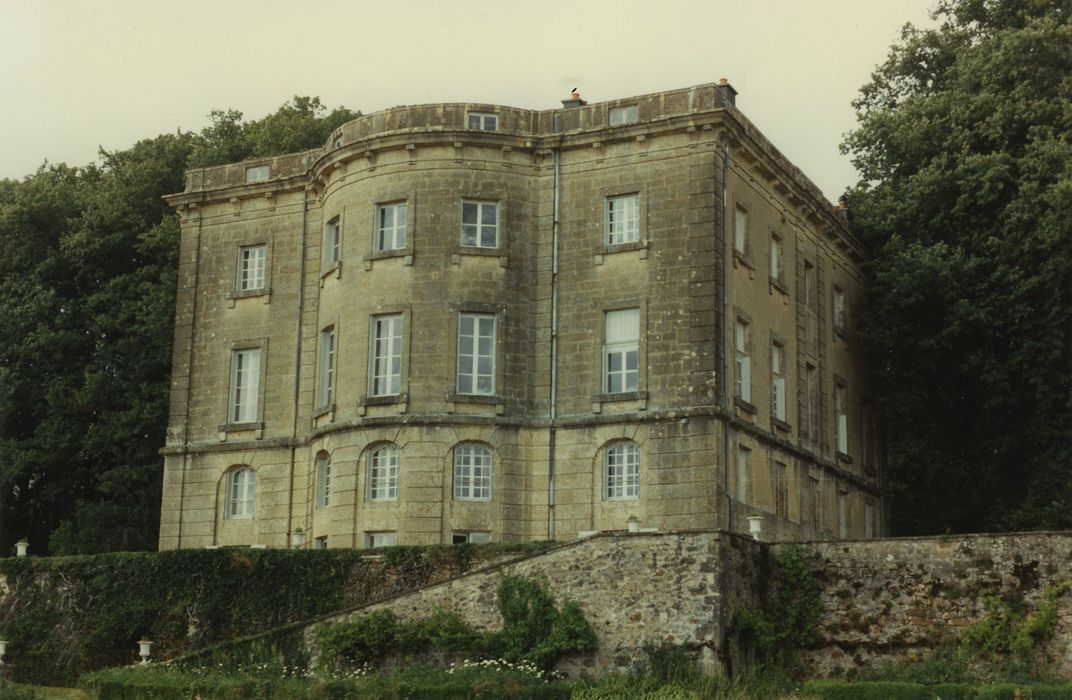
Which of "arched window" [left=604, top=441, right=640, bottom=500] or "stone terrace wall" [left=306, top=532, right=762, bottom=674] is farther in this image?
"arched window" [left=604, top=441, right=640, bottom=500]

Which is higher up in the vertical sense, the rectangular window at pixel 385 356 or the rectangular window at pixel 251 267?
the rectangular window at pixel 251 267

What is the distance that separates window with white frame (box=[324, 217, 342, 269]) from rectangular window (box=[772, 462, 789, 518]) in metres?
11.8

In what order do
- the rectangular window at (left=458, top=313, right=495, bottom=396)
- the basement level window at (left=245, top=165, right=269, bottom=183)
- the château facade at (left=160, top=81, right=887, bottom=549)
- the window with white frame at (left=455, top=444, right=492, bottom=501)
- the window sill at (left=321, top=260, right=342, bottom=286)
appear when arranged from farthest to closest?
1. the basement level window at (left=245, top=165, right=269, bottom=183)
2. the window sill at (left=321, top=260, right=342, bottom=286)
3. the rectangular window at (left=458, top=313, right=495, bottom=396)
4. the window with white frame at (left=455, top=444, right=492, bottom=501)
5. the château facade at (left=160, top=81, right=887, bottom=549)

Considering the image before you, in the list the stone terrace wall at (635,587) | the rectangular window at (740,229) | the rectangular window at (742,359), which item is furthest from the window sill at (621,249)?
the stone terrace wall at (635,587)

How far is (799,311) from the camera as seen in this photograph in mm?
42031

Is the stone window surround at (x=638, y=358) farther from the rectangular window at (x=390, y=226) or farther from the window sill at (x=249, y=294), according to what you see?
the window sill at (x=249, y=294)

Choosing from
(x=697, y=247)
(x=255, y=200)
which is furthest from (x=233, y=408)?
(x=697, y=247)

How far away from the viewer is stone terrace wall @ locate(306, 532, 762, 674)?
2703 cm

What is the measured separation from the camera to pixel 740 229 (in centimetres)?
3859

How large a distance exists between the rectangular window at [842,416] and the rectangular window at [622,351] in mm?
9485

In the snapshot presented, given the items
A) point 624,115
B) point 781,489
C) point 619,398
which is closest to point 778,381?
point 781,489

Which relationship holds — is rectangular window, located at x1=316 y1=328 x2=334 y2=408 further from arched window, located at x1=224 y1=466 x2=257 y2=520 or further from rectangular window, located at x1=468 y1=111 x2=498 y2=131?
rectangular window, located at x1=468 y1=111 x2=498 y2=131

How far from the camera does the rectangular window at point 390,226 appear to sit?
38.1 metres

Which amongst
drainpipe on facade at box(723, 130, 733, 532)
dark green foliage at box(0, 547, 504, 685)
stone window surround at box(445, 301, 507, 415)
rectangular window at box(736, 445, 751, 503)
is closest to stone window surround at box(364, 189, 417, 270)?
stone window surround at box(445, 301, 507, 415)
